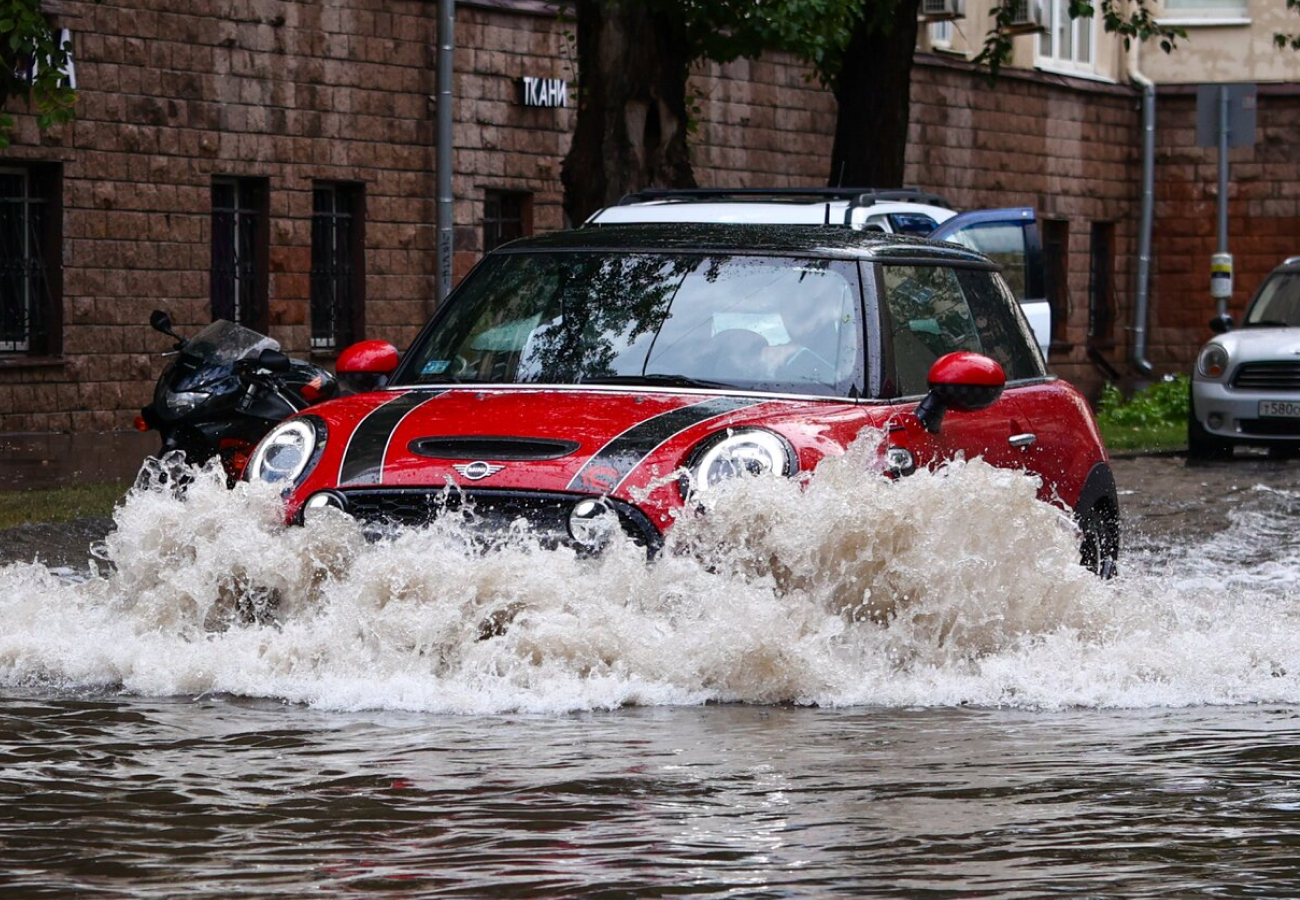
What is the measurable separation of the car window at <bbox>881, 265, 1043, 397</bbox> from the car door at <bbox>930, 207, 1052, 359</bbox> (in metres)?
8.83

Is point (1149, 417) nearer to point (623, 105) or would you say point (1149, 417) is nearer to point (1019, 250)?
point (1019, 250)

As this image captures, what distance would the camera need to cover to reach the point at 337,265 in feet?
92.8

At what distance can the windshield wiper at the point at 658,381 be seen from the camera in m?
9.04

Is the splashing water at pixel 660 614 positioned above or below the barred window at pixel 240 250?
below

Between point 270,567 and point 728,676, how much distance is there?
142cm

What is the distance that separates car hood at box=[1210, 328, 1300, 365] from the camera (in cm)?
2261

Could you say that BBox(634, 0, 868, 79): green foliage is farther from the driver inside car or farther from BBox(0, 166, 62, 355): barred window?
the driver inside car

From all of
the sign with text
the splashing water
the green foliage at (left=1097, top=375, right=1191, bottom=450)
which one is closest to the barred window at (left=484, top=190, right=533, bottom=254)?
the sign with text

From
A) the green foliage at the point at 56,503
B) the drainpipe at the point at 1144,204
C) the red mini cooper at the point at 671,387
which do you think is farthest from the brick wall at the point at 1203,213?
the red mini cooper at the point at 671,387

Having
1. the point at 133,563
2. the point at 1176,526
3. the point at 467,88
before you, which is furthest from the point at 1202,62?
the point at 133,563

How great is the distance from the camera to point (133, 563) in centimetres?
868

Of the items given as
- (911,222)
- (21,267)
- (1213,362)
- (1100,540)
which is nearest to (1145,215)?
(1213,362)

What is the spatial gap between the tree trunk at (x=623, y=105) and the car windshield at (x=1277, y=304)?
22.7 ft

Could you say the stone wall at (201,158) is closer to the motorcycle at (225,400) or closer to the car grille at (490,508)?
the motorcycle at (225,400)
